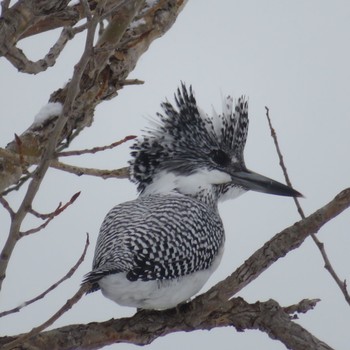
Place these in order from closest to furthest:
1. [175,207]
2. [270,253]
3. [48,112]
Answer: [270,253]
[175,207]
[48,112]

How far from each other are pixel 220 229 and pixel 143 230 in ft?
1.94

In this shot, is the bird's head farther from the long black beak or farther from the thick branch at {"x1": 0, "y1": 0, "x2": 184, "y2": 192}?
the thick branch at {"x1": 0, "y1": 0, "x2": 184, "y2": 192}

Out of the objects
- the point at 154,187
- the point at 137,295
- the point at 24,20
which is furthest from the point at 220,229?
the point at 24,20

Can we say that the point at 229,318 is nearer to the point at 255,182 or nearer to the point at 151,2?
the point at 255,182

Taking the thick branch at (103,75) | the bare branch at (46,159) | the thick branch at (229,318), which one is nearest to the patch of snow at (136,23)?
the thick branch at (103,75)

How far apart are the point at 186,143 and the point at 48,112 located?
762mm

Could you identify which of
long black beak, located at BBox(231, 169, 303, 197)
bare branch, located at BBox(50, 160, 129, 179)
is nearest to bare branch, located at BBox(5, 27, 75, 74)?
bare branch, located at BBox(50, 160, 129, 179)

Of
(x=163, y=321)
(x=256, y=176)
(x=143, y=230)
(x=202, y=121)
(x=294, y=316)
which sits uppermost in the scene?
(x=202, y=121)

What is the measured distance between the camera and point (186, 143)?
4.38 m

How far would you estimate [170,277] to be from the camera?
11.3 ft

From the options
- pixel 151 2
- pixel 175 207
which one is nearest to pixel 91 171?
pixel 175 207

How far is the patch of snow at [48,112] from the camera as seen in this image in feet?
13.3

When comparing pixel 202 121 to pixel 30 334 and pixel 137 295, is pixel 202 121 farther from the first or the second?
pixel 30 334

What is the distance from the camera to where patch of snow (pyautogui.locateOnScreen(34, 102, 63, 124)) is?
4.06 meters
